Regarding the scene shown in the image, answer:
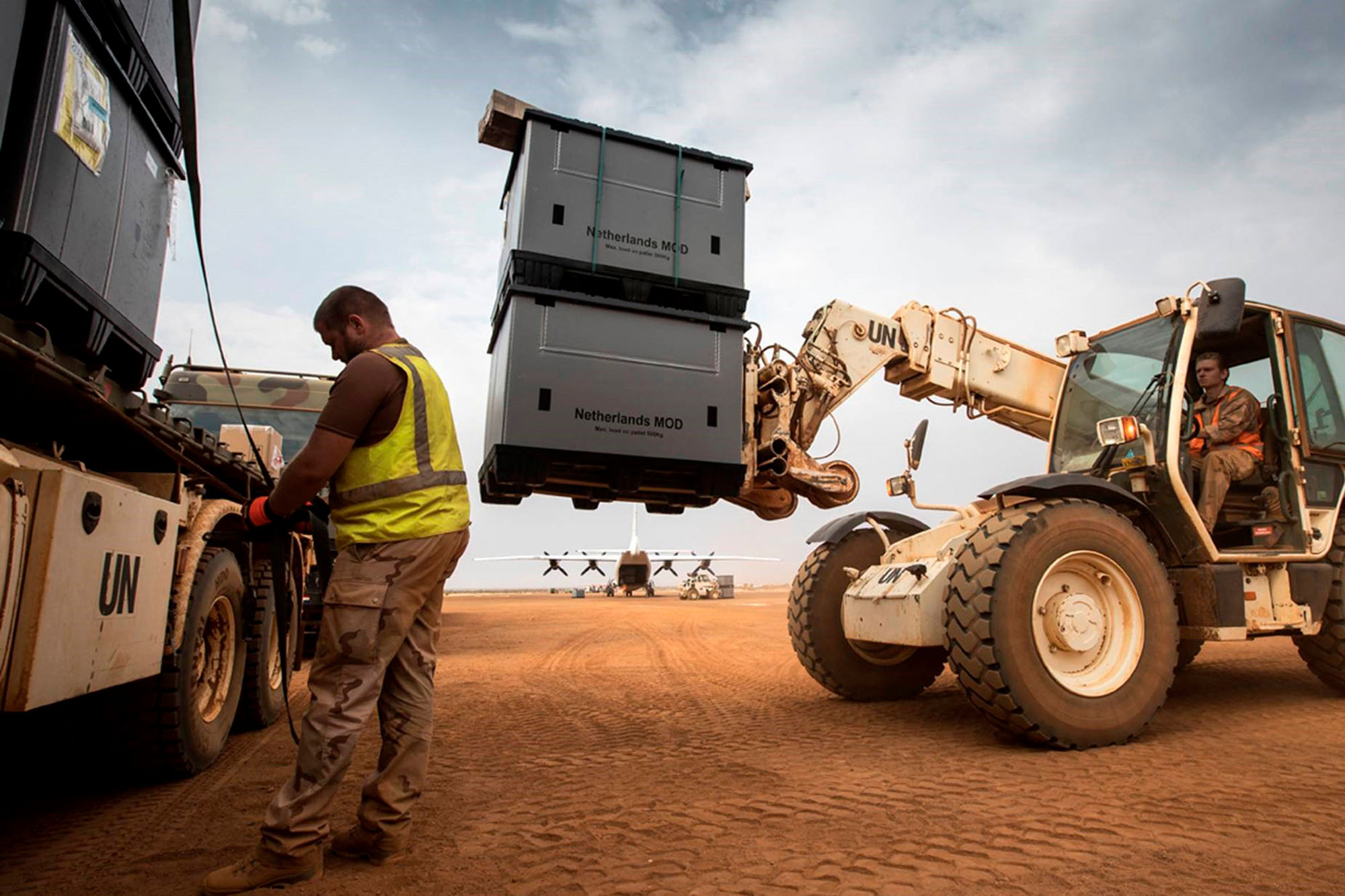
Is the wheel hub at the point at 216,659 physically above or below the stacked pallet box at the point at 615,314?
below

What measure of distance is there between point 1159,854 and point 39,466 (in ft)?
11.7

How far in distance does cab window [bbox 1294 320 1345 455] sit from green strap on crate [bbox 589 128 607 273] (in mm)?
4906

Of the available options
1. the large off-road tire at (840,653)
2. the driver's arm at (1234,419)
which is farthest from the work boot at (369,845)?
the driver's arm at (1234,419)

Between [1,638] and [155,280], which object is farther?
[155,280]

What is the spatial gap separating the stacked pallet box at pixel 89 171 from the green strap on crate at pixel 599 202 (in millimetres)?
1703

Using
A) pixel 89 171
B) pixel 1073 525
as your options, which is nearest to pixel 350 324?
pixel 89 171

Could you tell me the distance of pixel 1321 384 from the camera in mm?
5695

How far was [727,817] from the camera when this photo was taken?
308 centimetres

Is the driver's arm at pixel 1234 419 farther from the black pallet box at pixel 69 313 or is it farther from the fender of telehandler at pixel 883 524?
the black pallet box at pixel 69 313

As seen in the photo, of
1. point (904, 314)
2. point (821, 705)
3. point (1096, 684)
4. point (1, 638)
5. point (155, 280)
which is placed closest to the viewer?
point (1, 638)

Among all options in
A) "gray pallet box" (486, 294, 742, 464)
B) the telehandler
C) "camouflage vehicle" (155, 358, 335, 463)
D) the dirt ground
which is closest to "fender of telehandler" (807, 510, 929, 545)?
the telehandler

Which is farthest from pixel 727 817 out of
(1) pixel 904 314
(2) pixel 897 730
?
(1) pixel 904 314

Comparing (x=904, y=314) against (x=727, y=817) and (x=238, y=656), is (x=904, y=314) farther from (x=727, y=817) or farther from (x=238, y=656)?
(x=238, y=656)

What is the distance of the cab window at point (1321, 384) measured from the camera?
5555 mm
